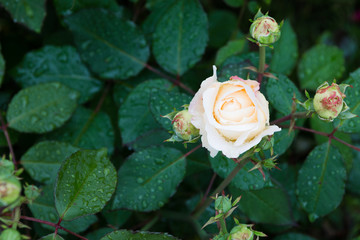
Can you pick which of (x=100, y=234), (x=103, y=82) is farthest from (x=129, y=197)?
(x=103, y=82)

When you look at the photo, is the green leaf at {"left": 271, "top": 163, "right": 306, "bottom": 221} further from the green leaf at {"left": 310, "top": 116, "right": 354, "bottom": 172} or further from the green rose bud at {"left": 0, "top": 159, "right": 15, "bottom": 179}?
the green rose bud at {"left": 0, "top": 159, "right": 15, "bottom": 179}

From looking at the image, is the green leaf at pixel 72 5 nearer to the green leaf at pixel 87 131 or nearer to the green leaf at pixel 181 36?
the green leaf at pixel 181 36

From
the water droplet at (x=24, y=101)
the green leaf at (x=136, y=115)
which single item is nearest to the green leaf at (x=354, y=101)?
the green leaf at (x=136, y=115)

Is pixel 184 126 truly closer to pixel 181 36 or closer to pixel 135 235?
pixel 135 235

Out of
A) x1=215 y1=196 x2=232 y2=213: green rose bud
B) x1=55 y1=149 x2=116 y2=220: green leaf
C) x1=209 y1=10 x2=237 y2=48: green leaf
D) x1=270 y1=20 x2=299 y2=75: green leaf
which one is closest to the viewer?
x1=215 y1=196 x2=232 y2=213: green rose bud

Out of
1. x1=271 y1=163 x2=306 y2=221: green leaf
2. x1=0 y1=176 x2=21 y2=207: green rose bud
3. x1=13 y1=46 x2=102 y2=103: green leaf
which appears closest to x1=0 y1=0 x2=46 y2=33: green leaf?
x1=13 y1=46 x2=102 y2=103: green leaf

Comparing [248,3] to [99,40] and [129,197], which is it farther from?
[129,197]
